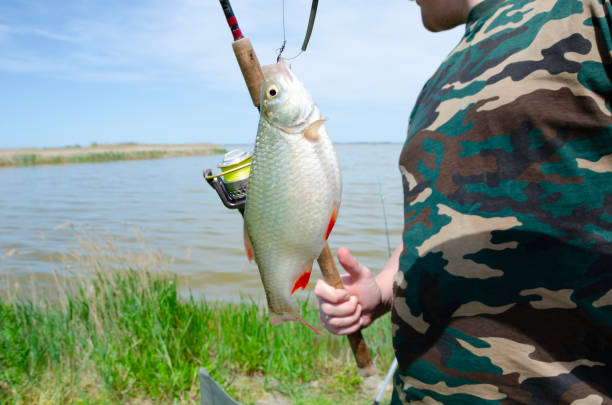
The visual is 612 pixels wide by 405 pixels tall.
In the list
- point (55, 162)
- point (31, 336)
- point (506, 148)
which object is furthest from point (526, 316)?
point (55, 162)

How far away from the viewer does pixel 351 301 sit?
169 cm

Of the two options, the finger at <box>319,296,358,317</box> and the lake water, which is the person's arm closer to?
the finger at <box>319,296,358,317</box>

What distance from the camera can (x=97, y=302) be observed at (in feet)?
15.6

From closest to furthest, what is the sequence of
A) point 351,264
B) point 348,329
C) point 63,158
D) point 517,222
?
point 517,222 < point 351,264 < point 348,329 < point 63,158

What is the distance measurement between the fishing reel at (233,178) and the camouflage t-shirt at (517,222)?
0.59m

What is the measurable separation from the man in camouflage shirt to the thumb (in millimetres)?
215

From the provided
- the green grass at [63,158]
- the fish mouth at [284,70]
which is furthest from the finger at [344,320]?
the green grass at [63,158]

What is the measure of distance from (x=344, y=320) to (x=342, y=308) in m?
0.06

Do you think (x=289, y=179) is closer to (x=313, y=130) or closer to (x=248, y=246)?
(x=313, y=130)

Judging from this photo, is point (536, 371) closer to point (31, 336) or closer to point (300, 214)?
point (300, 214)

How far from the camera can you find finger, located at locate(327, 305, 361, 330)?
1697 millimetres

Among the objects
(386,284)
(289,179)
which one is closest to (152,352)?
(386,284)

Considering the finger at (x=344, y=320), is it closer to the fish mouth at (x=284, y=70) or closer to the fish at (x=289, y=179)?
the fish at (x=289, y=179)

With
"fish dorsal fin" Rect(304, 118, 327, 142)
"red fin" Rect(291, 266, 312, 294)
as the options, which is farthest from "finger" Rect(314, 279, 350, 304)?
"fish dorsal fin" Rect(304, 118, 327, 142)
